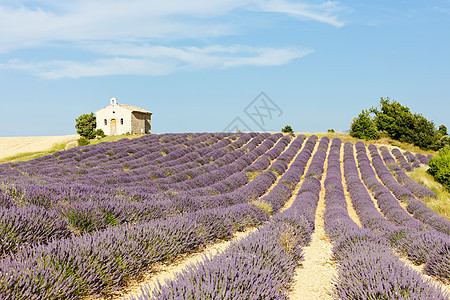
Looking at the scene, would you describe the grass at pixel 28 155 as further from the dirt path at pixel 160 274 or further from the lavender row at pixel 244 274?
the lavender row at pixel 244 274

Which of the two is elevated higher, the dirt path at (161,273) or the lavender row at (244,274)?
the lavender row at (244,274)

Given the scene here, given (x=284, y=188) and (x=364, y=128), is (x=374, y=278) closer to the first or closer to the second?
(x=284, y=188)

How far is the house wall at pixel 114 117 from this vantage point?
35.3m

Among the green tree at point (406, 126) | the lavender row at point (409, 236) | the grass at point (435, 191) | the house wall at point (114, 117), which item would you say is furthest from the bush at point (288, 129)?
the lavender row at point (409, 236)

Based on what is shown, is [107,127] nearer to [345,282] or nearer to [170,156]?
[170,156]

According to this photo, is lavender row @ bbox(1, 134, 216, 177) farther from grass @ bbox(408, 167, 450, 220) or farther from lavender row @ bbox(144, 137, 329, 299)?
grass @ bbox(408, 167, 450, 220)

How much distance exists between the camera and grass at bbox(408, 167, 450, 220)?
35.5 ft

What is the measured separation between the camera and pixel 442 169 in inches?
619

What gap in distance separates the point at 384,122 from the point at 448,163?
20.4 metres

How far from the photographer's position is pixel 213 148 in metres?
22.0

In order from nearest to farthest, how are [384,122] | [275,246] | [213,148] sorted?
[275,246], [213,148], [384,122]

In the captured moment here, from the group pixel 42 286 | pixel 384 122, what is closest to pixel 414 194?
pixel 42 286

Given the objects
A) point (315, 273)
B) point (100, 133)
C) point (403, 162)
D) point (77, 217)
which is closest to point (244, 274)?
point (315, 273)

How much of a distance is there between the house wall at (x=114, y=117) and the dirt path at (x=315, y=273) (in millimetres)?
31886
